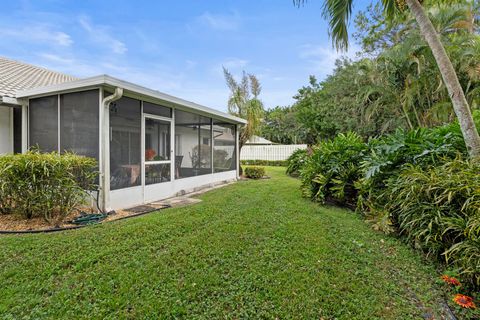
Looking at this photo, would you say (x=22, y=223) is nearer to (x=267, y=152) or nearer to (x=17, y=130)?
(x=17, y=130)

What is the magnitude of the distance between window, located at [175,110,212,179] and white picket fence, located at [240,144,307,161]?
11.8 meters

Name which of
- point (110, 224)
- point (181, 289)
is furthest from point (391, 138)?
point (110, 224)

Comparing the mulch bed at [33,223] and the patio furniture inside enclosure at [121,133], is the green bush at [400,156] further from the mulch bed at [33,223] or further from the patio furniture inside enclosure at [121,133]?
the patio furniture inside enclosure at [121,133]

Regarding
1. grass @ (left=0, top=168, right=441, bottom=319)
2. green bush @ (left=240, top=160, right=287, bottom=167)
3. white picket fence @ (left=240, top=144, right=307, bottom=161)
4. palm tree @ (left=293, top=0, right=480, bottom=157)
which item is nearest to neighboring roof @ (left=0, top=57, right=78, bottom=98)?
grass @ (left=0, top=168, right=441, bottom=319)

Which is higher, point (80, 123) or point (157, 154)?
point (80, 123)

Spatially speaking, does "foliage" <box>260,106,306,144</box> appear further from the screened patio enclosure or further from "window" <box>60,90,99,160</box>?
"window" <box>60,90,99,160</box>

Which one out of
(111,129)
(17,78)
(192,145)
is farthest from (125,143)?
(17,78)

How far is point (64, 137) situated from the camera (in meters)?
5.31

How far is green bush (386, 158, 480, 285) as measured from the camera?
2.62 metres

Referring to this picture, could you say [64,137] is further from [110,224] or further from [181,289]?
[181,289]

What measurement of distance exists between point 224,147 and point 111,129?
5.22 meters

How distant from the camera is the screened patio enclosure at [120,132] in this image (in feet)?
16.3

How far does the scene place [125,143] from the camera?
17.8 feet

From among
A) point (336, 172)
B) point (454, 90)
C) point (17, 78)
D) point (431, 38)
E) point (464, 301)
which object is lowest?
point (464, 301)
